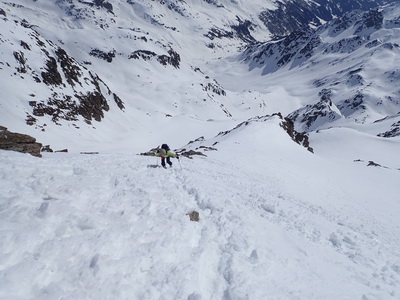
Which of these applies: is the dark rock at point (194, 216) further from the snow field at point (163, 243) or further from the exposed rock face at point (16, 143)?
the exposed rock face at point (16, 143)

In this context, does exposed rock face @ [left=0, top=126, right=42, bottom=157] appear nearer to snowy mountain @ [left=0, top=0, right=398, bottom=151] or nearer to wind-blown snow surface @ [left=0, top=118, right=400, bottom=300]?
wind-blown snow surface @ [left=0, top=118, right=400, bottom=300]

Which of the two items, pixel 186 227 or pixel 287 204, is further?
pixel 287 204

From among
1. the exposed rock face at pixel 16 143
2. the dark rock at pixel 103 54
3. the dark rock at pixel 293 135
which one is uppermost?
the dark rock at pixel 103 54

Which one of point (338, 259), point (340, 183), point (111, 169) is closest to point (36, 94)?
point (111, 169)

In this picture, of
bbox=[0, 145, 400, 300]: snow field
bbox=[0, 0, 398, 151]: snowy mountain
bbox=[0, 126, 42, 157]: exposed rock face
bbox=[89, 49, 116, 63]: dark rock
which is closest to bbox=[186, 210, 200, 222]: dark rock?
bbox=[0, 145, 400, 300]: snow field

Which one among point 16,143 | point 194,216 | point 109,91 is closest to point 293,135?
point 109,91

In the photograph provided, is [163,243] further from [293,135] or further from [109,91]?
[109,91]

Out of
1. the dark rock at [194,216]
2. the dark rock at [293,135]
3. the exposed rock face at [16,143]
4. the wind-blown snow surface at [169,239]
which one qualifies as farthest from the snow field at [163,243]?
the dark rock at [293,135]

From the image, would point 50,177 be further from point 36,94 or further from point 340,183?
point 36,94
